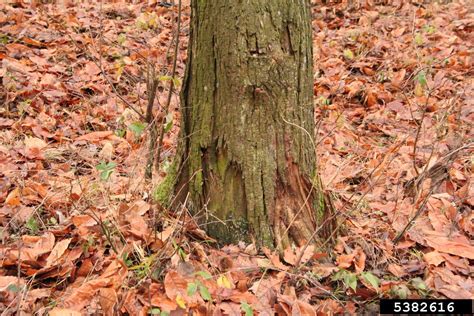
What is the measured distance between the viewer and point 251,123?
2.26 metres

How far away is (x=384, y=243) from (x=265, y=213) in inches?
27.9

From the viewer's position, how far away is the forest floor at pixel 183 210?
2.14 meters

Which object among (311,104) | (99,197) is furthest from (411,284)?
(99,197)

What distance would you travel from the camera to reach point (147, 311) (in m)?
2.00

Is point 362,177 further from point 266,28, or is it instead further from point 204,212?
point 266,28

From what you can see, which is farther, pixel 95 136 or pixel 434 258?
pixel 95 136

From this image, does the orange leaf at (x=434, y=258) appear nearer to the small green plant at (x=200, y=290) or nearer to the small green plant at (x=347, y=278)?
the small green plant at (x=347, y=278)

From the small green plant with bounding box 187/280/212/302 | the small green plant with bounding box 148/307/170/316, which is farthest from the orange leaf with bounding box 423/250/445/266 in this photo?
the small green plant with bounding box 148/307/170/316

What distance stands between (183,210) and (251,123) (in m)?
0.59

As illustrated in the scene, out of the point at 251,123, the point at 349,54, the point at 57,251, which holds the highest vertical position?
the point at 349,54

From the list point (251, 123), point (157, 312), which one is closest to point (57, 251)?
point (157, 312)

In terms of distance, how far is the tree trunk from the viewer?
2.16 m

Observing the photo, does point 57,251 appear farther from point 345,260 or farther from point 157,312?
point 345,260

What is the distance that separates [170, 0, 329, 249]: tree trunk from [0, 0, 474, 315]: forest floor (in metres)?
0.15
